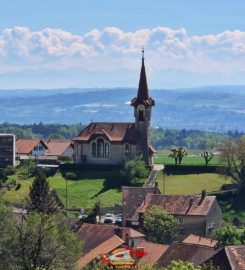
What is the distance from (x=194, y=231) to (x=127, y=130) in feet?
120

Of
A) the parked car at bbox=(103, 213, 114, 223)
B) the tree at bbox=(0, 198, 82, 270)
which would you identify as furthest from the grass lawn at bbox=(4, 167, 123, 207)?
the tree at bbox=(0, 198, 82, 270)

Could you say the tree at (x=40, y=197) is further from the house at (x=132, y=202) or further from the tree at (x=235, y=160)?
the tree at (x=235, y=160)

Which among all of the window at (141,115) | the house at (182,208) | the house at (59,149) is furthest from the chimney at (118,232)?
the house at (59,149)

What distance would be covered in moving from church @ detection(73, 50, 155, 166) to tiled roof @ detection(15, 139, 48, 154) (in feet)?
42.1

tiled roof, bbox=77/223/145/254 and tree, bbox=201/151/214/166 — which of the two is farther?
tree, bbox=201/151/214/166

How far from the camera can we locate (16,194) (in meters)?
115

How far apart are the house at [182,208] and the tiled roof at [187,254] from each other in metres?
25.2

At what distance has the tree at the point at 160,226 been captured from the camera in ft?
294

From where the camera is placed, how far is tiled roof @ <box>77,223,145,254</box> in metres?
82.2

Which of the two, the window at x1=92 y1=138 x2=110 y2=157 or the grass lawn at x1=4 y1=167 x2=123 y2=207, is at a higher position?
the window at x1=92 y1=138 x2=110 y2=157

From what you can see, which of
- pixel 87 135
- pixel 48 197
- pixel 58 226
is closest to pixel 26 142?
pixel 87 135

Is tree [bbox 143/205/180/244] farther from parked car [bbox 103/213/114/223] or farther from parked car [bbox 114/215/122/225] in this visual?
parked car [bbox 103/213/114/223]

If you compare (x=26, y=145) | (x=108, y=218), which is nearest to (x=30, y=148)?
(x=26, y=145)

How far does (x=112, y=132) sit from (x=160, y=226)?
41.3 m
